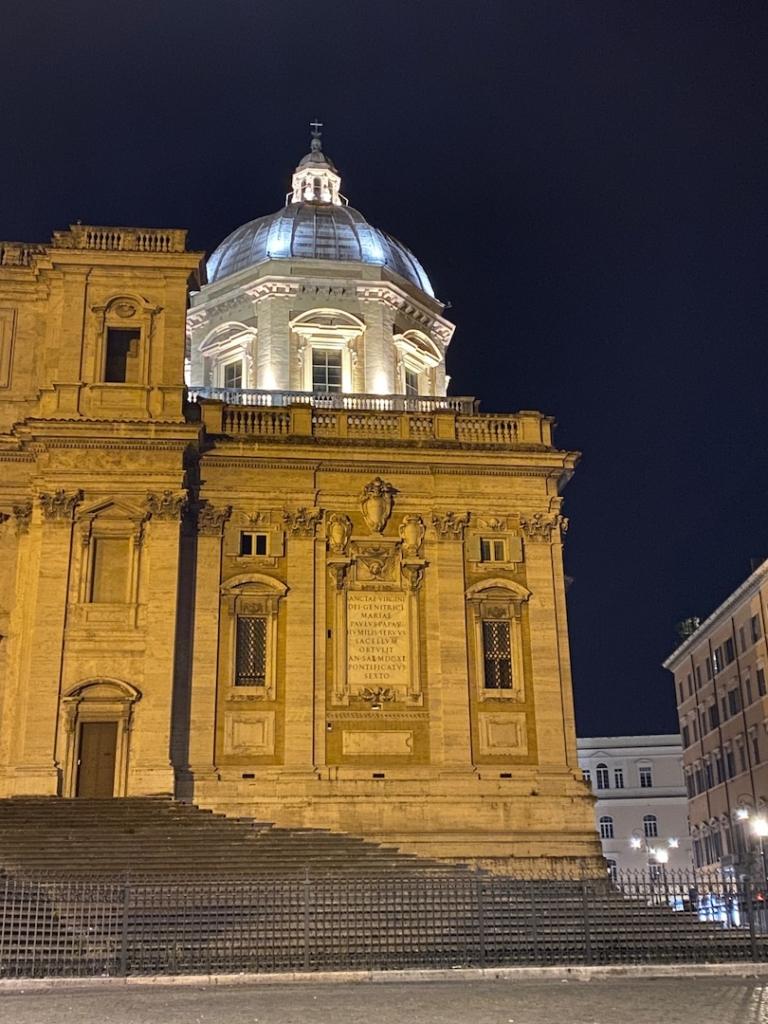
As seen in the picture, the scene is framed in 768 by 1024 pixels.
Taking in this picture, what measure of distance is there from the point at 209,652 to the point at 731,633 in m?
36.8

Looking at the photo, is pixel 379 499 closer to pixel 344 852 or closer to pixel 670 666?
pixel 344 852

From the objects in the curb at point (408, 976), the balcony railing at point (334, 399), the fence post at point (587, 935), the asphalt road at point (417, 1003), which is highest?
the balcony railing at point (334, 399)

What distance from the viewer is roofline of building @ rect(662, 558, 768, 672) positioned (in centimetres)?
5462

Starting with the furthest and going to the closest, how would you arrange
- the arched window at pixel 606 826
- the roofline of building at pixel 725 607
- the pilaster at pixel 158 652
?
1. the arched window at pixel 606 826
2. the roofline of building at pixel 725 607
3. the pilaster at pixel 158 652

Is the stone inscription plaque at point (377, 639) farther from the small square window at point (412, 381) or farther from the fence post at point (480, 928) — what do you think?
the fence post at point (480, 928)

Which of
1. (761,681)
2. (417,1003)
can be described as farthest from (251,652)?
(761,681)

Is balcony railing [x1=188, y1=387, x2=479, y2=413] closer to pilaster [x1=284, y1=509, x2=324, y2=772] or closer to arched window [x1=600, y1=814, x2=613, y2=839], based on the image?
pilaster [x1=284, y1=509, x2=324, y2=772]

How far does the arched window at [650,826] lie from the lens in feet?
261

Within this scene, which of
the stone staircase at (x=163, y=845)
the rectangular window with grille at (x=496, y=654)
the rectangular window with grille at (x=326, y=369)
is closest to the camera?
the stone staircase at (x=163, y=845)

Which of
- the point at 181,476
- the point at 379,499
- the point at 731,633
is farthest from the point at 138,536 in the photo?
the point at 731,633

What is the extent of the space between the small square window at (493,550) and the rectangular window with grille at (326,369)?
1030 cm

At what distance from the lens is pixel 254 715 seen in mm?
31750

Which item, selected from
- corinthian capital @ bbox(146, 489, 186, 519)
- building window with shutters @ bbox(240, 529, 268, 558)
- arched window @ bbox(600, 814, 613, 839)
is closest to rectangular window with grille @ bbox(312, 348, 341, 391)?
building window with shutters @ bbox(240, 529, 268, 558)

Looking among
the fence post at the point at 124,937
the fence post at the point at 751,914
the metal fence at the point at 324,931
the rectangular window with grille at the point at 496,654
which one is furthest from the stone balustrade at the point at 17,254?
the fence post at the point at 751,914
